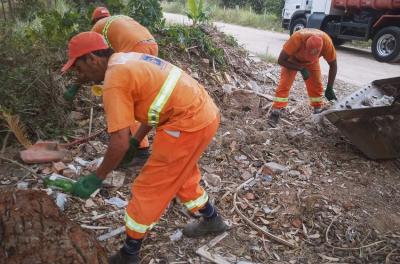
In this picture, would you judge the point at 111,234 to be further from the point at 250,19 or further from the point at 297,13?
the point at 250,19

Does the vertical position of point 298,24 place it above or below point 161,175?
below

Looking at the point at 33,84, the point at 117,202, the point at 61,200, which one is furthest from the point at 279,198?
the point at 33,84

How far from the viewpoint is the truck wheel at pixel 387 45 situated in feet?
Result: 34.4

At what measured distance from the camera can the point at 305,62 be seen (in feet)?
17.0

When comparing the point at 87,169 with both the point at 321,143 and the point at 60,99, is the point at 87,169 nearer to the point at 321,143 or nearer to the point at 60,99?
the point at 60,99

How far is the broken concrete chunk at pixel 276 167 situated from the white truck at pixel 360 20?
7.88 m

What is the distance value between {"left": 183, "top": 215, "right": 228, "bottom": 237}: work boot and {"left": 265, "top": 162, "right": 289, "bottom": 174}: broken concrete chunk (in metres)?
1.20

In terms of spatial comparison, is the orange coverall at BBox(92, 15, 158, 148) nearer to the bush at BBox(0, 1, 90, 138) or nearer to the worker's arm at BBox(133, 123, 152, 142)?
the bush at BBox(0, 1, 90, 138)

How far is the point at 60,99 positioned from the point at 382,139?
3466mm

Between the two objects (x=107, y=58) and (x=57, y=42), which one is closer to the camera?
(x=107, y=58)

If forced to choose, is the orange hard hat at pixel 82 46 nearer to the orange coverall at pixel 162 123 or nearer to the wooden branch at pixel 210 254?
the orange coverall at pixel 162 123

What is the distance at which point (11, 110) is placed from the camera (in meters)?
3.88

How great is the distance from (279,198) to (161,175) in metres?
1.56

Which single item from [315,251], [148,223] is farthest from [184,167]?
[315,251]
